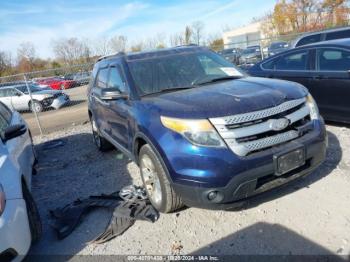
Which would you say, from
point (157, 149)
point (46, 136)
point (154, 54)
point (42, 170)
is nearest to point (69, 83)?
point (46, 136)

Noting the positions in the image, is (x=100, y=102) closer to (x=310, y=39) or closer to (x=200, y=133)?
(x=200, y=133)

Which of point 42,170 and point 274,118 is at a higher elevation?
point 274,118

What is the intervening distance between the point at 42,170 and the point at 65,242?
314cm

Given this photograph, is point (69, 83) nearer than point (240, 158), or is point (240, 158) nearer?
point (240, 158)

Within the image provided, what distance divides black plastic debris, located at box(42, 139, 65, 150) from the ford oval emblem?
6.23 metres

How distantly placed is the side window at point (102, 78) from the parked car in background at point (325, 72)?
3.46m

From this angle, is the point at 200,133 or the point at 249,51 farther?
the point at 249,51

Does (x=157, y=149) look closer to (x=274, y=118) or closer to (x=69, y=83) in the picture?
(x=274, y=118)

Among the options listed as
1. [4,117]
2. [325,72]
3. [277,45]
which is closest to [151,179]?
[4,117]

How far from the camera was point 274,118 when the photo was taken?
3.38m

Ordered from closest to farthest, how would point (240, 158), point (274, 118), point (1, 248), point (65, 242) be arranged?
1. point (1, 248)
2. point (240, 158)
3. point (274, 118)
4. point (65, 242)

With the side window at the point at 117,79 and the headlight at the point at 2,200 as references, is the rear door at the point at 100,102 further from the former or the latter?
the headlight at the point at 2,200

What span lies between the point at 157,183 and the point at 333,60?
4.04 metres

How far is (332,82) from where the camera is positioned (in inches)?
231
